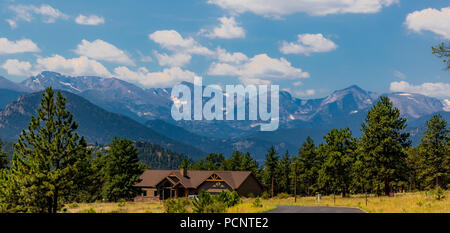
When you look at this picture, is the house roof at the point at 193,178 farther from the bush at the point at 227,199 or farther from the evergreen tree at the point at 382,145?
the bush at the point at 227,199

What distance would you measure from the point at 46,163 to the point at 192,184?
58.8 meters

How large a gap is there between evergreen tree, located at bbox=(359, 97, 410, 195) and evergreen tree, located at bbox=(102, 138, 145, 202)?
4539 cm

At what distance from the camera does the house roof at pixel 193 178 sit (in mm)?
91494

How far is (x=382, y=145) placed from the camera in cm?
5647

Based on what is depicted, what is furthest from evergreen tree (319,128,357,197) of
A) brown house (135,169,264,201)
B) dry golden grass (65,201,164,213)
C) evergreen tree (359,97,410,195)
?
dry golden grass (65,201,164,213)

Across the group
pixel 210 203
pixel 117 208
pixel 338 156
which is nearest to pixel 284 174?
pixel 338 156

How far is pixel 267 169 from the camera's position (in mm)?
114875

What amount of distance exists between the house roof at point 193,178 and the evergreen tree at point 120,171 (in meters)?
10.3

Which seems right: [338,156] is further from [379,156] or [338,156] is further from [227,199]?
[227,199]

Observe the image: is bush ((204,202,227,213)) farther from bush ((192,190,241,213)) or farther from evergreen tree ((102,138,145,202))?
evergreen tree ((102,138,145,202))
